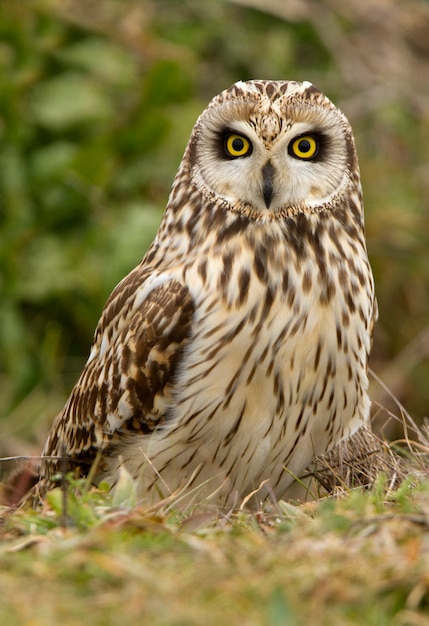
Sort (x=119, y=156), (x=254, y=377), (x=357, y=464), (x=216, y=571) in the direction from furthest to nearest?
(x=119, y=156) → (x=357, y=464) → (x=254, y=377) → (x=216, y=571)

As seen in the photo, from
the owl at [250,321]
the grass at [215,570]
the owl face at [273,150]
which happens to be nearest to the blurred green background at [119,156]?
the owl at [250,321]

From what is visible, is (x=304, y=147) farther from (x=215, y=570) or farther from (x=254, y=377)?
(x=215, y=570)

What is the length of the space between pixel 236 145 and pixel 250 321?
0.61 meters

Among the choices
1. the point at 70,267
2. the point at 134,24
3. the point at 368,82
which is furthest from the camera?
the point at 368,82

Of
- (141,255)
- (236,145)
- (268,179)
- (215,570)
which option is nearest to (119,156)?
(141,255)

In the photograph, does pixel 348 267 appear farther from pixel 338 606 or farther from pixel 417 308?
pixel 417 308

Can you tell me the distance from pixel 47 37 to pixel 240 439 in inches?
202

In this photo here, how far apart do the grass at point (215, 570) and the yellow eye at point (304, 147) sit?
1365mm

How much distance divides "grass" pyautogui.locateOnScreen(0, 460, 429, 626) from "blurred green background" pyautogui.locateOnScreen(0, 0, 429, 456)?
11.8 ft

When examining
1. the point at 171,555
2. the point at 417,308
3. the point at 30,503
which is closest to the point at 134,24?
the point at 417,308

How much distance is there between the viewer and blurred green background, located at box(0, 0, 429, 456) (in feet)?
24.6

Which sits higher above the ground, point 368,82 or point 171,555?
point 368,82

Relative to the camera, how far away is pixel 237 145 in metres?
4.00

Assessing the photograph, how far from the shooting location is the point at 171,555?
8.80 ft
